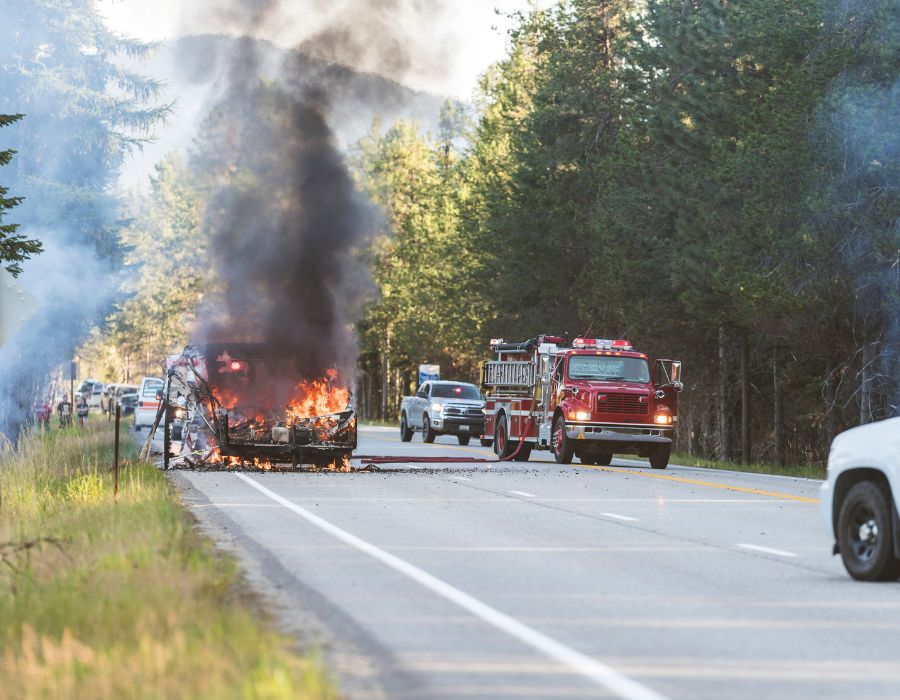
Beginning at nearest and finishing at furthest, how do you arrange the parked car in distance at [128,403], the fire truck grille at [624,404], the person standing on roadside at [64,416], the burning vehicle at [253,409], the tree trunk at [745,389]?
the burning vehicle at [253,409] < the fire truck grille at [624,404] < the tree trunk at [745,389] < the person standing on roadside at [64,416] < the parked car in distance at [128,403]

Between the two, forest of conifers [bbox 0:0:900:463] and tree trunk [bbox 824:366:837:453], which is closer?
forest of conifers [bbox 0:0:900:463]

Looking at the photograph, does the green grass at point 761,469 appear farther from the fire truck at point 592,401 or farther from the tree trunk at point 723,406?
the tree trunk at point 723,406

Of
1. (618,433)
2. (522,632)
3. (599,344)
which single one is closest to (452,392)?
(599,344)

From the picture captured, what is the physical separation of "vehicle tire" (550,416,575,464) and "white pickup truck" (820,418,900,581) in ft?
63.3

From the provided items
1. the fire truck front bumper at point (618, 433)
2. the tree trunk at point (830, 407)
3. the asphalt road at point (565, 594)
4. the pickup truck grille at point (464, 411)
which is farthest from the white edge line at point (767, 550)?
the pickup truck grille at point (464, 411)

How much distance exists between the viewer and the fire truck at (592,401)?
3189cm

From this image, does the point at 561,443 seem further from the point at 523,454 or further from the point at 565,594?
the point at 565,594

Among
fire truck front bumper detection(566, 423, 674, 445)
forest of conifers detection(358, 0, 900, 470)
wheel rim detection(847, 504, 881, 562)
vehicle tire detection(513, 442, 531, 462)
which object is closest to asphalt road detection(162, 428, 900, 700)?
wheel rim detection(847, 504, 881, 562)

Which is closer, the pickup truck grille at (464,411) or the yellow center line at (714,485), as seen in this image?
the yellow center line at (714,485)

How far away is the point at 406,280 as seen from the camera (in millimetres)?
83125

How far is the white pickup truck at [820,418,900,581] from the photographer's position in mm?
12227

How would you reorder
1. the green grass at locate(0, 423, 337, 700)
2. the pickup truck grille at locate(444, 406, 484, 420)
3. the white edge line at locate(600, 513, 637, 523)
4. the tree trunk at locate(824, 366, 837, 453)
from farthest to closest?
the pickup truck grille at locate(444, 406, 484, 420)
the tree trunk at locate(824, 366, 837, 453)
the white edge line at locate(600, 513, 637, 523)
the green grass at locate(0, 423, 337, 700)

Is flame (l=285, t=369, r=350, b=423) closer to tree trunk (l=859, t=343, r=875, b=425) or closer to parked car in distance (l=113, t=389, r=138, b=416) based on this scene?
tree trunk (l=859, t=343, r=875, b=425)

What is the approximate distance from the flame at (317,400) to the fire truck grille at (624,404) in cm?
581
